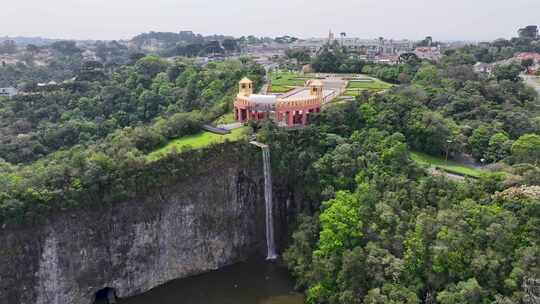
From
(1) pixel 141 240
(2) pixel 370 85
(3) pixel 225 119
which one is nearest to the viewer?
(1) pixel 141 240

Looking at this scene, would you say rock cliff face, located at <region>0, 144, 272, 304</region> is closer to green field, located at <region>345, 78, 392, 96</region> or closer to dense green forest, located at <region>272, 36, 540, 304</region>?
dense green forest, located at <region>272, 36, 540, 304</region>

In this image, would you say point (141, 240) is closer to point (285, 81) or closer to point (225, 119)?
point (225, 119)

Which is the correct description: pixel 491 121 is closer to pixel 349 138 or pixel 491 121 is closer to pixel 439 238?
pixel 349 138

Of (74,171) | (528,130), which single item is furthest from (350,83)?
(74,171)

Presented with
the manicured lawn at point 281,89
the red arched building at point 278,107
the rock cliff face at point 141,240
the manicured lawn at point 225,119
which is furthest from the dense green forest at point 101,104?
the rock cliff face at point 141,240

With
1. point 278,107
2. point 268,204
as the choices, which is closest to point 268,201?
point 268,204

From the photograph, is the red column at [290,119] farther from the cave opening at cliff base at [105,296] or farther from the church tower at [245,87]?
the cave opening at cliff base at [105,296]
